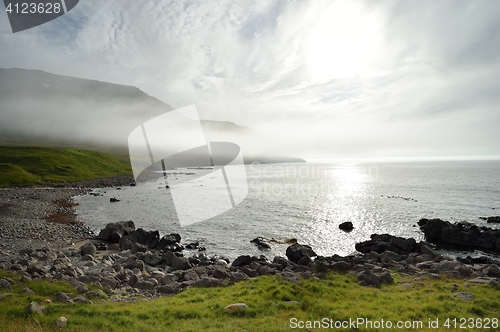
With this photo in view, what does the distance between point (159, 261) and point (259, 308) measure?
19016 millimetres

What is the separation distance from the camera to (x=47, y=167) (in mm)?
120125

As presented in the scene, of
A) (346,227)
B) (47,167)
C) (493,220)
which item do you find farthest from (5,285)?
(47,167)

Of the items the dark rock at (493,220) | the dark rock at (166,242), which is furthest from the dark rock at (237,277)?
the dark rock at (493,220)

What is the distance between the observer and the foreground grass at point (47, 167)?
95781 mm

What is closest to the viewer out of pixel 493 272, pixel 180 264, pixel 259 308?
pixel 259 308

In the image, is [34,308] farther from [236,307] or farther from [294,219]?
[294,219]

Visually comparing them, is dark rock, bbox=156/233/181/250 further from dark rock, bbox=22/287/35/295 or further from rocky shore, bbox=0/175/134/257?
dark rock, bbox=22/287/35/295

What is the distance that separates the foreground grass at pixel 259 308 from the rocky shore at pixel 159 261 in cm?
203

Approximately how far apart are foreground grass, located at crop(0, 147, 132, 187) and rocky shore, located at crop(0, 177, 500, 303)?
52941 millimetres

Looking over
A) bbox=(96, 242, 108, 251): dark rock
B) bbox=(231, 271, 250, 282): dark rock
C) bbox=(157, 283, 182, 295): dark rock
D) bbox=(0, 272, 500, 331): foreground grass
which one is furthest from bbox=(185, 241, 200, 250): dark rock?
bbox=(0, 272, 500, 331): foreground grass

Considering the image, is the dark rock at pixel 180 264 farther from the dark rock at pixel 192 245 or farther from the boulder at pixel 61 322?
the boulder at pixel 61 322

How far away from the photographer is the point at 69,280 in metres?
19.3

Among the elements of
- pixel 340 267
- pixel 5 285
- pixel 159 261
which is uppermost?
pixel 5 285

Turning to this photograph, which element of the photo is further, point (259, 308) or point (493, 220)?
point (493, 220)
